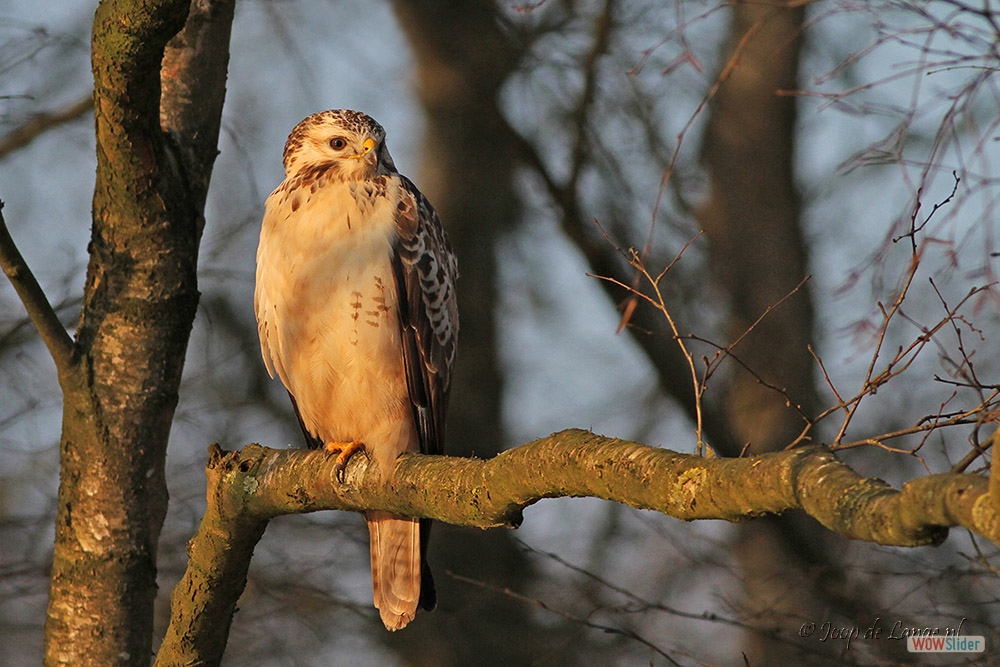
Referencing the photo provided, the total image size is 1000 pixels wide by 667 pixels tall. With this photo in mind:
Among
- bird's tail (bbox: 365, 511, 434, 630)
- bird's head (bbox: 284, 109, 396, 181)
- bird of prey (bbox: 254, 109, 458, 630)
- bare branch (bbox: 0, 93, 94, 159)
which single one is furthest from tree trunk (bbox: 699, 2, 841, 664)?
bare branch (bbox: 0, 93, 94, 159)

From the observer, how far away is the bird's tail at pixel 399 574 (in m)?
4.49

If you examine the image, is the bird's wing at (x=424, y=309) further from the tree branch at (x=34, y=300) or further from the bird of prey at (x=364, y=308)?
the tree branch at (x=34, y=300)

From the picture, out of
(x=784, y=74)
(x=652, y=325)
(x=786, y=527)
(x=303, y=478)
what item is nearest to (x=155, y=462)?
(x=303, y=478)

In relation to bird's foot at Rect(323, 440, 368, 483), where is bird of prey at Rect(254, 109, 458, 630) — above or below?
above

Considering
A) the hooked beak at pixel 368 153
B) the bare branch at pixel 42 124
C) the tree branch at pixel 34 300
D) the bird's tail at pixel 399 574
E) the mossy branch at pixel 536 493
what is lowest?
the mossy branch at pixel 536 493

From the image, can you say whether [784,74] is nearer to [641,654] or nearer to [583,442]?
[641,654]

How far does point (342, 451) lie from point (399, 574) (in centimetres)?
91

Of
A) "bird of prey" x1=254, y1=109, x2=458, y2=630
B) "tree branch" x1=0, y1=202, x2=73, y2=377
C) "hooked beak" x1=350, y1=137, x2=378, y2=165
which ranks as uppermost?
"hooked beak" x1=350, y1=137, x2=378, y2=165

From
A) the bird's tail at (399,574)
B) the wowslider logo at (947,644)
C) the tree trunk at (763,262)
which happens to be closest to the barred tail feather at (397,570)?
the bird's tail at (399,574)

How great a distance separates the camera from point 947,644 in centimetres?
403

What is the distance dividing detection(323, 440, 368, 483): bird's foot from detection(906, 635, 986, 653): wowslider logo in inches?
85.8

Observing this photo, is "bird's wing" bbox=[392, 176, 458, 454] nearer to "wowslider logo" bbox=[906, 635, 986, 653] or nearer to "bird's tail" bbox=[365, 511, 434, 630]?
"bird's tail" bbox=[365, 511, 434, 630]

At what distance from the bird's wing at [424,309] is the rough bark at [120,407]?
820 millimetres

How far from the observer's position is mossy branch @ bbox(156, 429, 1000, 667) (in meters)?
1.71
